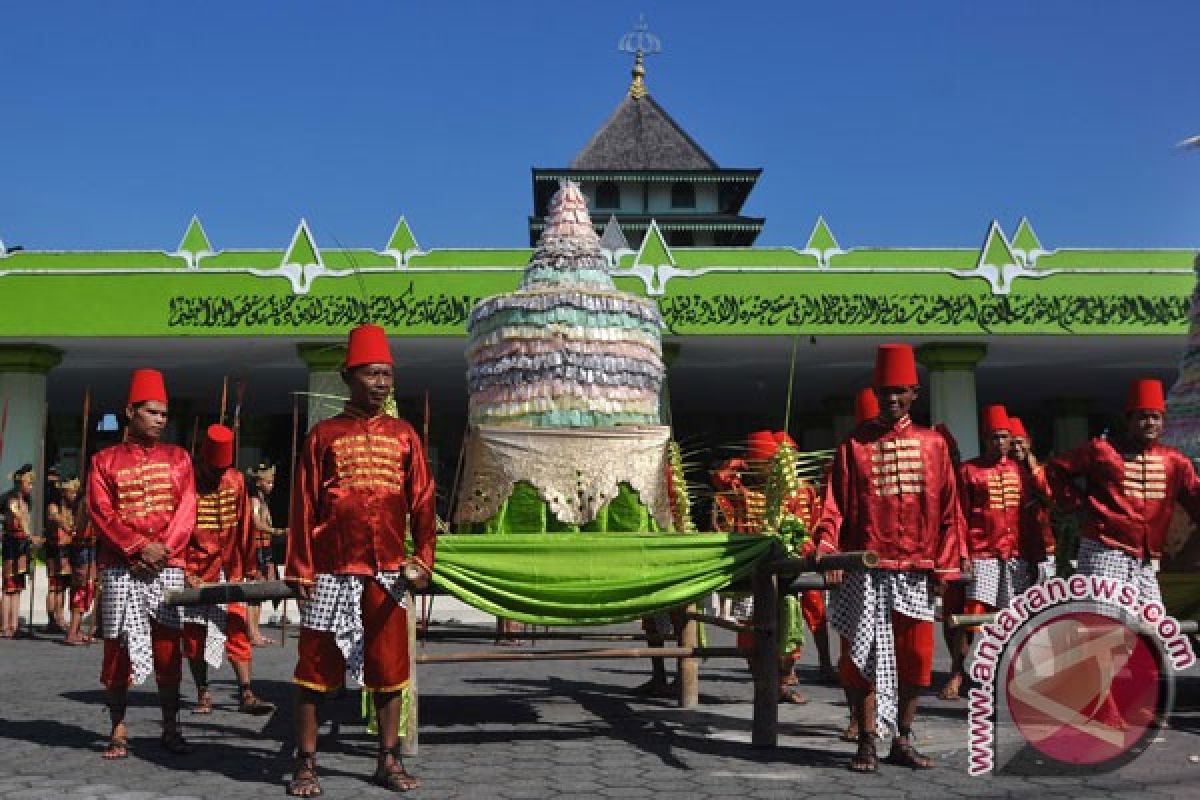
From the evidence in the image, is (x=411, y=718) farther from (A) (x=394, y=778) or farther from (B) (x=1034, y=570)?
(B) (x=1034, y=570)

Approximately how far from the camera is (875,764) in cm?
463

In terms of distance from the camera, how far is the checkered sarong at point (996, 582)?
24.1ft

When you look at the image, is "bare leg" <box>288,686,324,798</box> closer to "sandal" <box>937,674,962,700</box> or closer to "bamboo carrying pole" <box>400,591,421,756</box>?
"bamboo carrying pole" <box>400,591,421,756</box>

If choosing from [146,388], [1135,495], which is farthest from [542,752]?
[1135,495]

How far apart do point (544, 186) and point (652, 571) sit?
31.7m

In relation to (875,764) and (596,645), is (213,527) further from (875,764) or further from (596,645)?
(596,645)

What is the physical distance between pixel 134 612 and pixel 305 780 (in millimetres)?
1443

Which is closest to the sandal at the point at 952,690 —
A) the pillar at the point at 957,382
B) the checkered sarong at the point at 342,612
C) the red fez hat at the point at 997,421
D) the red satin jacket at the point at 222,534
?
the red fez hat at the point at 997,421

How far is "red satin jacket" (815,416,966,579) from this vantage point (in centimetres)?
490

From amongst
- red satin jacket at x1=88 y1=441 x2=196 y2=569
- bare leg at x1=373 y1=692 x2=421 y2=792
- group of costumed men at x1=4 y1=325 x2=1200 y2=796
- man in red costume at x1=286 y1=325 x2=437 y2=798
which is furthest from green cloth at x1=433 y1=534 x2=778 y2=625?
red satin jacket at x1=88 y1=441 x2=196 y2=569

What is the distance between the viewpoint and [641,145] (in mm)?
37656

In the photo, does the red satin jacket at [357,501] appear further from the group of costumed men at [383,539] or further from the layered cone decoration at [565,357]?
the layered cone decoration at [565,357]

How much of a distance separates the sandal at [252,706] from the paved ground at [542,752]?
0.08 metres

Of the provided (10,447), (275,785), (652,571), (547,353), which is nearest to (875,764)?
(652,571)
